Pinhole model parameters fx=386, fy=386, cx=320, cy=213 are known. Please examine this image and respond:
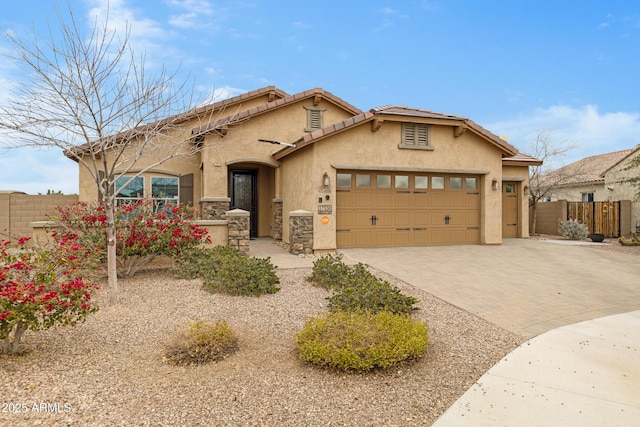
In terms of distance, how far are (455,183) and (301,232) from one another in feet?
18.8

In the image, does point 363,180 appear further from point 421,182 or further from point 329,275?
point 329,275

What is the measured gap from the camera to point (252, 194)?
15703 millimetres

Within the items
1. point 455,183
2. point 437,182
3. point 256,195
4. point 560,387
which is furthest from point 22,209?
point 560,387

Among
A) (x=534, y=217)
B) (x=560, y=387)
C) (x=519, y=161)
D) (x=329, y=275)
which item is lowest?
(x=560, y=387)

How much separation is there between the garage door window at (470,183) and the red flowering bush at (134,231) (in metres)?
8.97

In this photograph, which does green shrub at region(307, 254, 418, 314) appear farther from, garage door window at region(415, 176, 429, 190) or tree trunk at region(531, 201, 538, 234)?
tree trunk at region(531, 201, 538, 234)

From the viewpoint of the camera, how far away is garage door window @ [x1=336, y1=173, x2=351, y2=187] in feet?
38.6

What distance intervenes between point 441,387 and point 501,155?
459 inches

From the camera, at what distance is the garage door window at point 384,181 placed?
40.1ft

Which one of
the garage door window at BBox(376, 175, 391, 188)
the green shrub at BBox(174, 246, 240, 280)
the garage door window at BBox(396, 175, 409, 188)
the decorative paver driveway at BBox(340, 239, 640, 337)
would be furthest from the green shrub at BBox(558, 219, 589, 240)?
the green shrub at BBox(174, 246, 240, 280)

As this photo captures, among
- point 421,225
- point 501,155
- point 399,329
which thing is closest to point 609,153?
point 501,155

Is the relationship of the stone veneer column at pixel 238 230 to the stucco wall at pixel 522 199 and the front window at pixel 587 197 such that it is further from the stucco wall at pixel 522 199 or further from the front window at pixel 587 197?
the front window at pixel 587 197

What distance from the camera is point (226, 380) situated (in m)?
3.86

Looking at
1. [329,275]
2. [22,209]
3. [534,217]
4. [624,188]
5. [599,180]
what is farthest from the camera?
[599,180]
